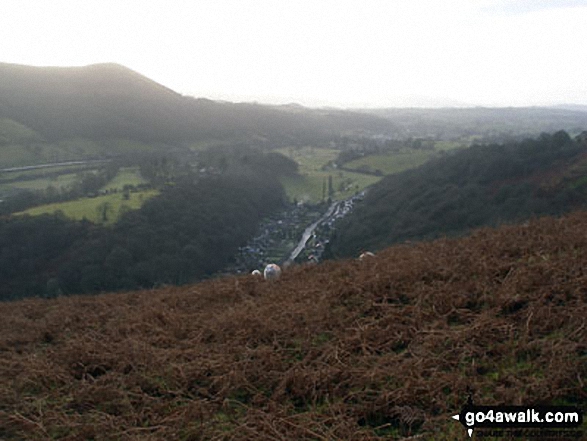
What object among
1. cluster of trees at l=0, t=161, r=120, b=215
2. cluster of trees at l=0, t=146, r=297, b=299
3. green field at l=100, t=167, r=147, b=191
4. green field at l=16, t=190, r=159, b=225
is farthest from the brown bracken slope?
green field at l=100, t=167, r=147, b=191

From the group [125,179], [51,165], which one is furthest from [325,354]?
[51,165]

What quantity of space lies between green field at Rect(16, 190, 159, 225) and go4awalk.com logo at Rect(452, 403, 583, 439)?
1352 inches

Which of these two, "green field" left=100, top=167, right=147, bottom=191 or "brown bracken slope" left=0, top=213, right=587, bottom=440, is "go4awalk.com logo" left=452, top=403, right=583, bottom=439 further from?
"green field" left=100, top=167, right=147, bottom=191

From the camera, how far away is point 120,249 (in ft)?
101

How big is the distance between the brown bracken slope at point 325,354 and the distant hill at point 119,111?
87456 millimetres

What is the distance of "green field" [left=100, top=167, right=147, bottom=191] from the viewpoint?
49.9 metres

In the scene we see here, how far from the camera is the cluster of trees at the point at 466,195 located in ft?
101

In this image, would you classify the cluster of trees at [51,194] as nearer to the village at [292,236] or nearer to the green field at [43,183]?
the green field at [43,183]

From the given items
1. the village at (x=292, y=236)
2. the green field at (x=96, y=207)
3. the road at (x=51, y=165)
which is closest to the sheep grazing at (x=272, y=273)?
the village at (x=292, y=236)

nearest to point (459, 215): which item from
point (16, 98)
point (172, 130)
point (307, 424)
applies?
point (307, 424)

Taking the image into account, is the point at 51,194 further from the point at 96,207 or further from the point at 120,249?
the point at 120,249

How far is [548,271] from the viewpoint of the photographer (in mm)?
6312

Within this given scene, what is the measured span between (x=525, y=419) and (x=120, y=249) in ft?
99.9

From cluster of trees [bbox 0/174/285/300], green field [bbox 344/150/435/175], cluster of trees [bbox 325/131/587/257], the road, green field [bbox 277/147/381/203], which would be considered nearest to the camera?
cluster of trees [bbox 0/174/285/300]
